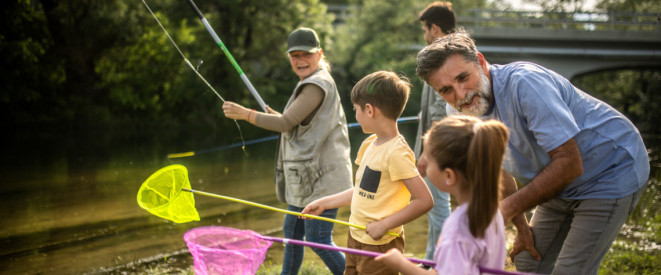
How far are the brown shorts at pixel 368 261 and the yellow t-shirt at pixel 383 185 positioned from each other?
3 cm

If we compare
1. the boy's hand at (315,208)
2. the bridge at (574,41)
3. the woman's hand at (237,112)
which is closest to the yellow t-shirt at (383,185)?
the boy's hand at (315,208)

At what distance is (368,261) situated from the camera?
2.70 meters

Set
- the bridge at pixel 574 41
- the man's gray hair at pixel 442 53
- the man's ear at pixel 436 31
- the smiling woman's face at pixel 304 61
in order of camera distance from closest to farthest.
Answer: the man's gray hair at pixel 442 53, the smiling woman's face at pixel 304 61, the man's ear at pixel 436 31, the bridge at pixel 574 41

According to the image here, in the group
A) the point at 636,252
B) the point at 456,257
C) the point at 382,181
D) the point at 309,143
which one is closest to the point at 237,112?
the point at 309,143

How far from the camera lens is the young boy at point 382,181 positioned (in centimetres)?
260

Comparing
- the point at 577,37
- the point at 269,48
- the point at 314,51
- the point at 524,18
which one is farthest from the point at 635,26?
the point at 314,51

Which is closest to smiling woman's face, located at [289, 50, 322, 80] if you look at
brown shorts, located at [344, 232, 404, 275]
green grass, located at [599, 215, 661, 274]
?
brown shorts, located at [344, 232, 404, 275]

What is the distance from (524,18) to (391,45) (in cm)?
892

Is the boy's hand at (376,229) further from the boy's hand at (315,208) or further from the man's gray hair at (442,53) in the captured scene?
the man's gray hair at (442,53)

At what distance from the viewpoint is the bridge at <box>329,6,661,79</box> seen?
27.9 meters

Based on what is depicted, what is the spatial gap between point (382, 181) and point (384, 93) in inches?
17.5

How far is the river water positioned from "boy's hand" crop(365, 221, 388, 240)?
2.61 metres

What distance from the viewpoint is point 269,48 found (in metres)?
20.9

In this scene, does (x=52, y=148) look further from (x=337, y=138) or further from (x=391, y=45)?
(x=391, y=45)
